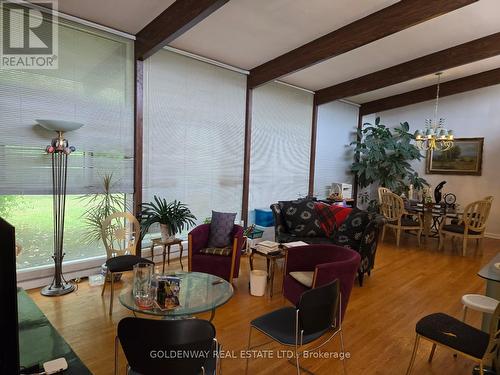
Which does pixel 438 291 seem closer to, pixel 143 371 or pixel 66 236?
pixel 143 371

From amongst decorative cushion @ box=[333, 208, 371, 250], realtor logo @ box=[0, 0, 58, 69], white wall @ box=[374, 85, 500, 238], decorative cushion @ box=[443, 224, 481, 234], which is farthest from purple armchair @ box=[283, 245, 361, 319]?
white wall @ box=[374, 85, 500, 238]

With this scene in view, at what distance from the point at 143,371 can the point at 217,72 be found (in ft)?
15.1

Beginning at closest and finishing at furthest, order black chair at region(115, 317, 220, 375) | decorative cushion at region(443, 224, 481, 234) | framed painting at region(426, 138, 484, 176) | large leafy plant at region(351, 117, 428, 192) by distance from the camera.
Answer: black chair at region(115, 317, 220, 375), decorative cushion at region(443, 224, 481, 234), framed painting at region(426, 138, 484, 176), large leafy plant at region(351, 117, 428, 192)

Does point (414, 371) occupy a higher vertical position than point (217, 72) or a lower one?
lower

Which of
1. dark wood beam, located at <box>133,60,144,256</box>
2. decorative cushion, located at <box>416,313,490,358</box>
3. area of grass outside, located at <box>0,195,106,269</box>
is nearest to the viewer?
decorative cushion, located at <box>416,313,490,358</box>

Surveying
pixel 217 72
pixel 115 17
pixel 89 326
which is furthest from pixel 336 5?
pixel 89 326

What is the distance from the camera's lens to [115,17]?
3.70 meters

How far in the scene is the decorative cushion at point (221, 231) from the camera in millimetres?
3837

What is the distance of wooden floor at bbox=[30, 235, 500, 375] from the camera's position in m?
2.38

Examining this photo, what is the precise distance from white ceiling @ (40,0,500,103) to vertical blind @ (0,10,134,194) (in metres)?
0.37

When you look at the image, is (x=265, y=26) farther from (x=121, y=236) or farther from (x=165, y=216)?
(x=121, y=236)

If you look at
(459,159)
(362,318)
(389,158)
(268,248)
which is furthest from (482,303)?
(459,159)

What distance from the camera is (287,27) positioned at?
4156 mm

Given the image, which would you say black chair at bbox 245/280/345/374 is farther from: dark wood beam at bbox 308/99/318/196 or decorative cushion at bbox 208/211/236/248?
dark wood beam at bbox 308/99/318/196
